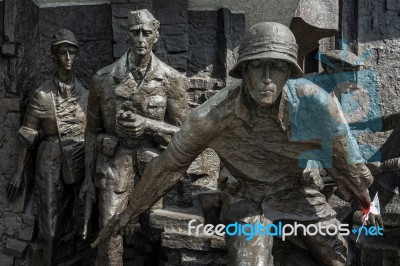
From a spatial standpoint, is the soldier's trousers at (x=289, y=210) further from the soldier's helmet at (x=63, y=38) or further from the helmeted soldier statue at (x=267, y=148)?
the soldier's helmet at (x=63, y=38)

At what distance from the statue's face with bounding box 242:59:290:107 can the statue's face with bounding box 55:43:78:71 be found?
2.44 m

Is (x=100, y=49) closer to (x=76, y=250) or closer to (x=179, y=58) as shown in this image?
(x=179, y=58)

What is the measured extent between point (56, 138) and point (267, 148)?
8.13ft

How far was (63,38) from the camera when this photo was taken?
6352 millimetres

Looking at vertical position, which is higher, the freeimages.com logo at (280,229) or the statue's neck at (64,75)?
the statue's neck at (64,75)

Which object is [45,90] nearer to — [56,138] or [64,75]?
[64,75]

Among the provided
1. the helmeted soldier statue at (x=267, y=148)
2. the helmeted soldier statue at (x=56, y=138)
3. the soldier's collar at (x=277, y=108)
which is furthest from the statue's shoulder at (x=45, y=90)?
the soldier's collar at (x=277, y=108)

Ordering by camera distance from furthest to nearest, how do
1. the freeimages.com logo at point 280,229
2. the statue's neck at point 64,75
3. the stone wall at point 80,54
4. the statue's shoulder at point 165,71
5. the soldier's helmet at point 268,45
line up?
the stone wall at point 80,54, the statue's neck at point 64,75, the statue's shoulder at point 165,71, the freeimages.com logo at point 280,229, the soldier's helmet at point 268,45

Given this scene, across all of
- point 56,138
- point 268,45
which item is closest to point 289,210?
point 268,45

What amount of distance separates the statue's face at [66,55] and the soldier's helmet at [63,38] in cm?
4

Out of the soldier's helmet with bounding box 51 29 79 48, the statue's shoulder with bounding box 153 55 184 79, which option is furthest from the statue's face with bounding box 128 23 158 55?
the soldier's helmet with bounding box 51 29 79 48

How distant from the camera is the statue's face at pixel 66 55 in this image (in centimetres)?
639

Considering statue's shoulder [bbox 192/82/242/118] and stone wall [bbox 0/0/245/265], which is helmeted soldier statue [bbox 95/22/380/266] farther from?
stone wall [bbox 0/0/245/265]

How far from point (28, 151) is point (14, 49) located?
0.95 meters
